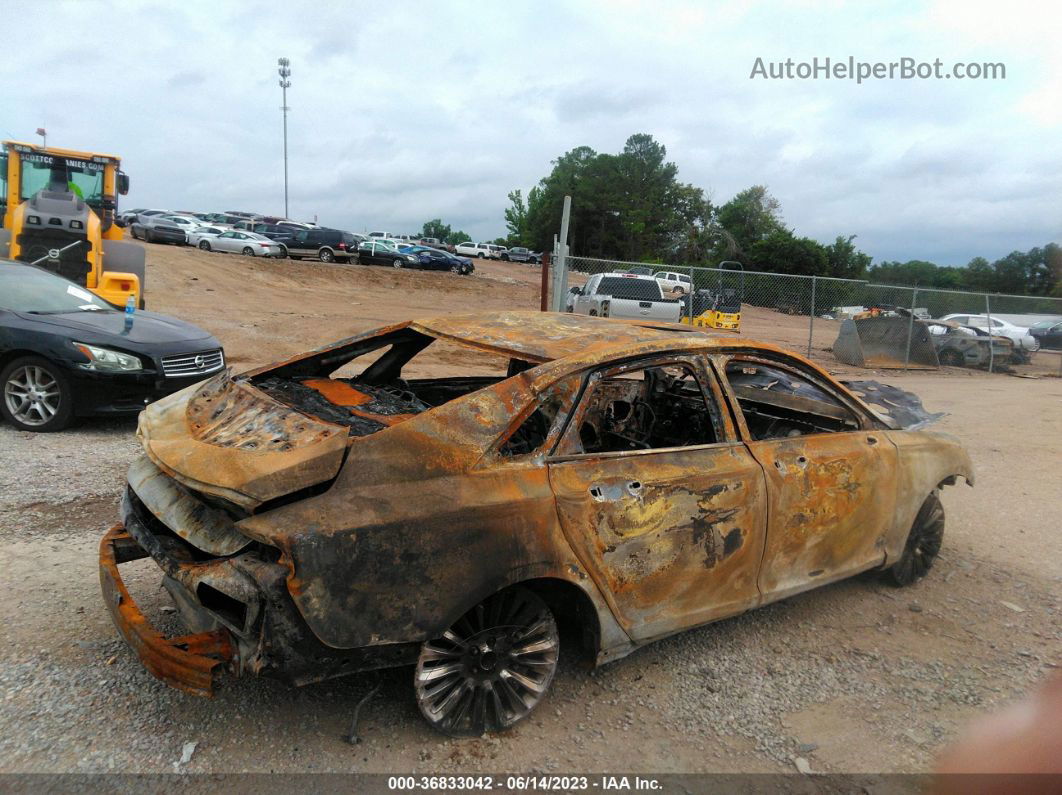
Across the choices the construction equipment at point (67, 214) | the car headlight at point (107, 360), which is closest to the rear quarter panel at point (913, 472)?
the car headlight at point (107, 360)

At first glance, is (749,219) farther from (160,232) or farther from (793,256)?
(160,232)

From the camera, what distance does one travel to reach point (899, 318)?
15.5 meters

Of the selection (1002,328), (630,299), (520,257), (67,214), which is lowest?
(1002,328)

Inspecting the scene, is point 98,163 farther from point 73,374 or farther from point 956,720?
point 956,720

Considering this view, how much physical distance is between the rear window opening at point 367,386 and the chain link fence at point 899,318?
10.7 m

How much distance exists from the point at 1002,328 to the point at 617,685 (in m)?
17.8

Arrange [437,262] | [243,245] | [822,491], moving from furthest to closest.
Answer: [437,262] → [243,245] → [822,491]

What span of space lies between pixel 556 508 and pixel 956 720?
6.45 ft

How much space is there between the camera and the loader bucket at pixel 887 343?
15539 millimetres

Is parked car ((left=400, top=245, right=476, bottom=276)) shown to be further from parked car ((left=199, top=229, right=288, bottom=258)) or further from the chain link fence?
the chain link fence

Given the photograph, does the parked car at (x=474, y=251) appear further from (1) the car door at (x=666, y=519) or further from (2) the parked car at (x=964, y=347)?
(1) the car door at (x=666, y=519)

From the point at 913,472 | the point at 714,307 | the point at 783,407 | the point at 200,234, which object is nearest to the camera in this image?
the point at 913,472

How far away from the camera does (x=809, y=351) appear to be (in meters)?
17.1

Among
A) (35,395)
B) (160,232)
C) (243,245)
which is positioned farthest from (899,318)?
(160,232)
